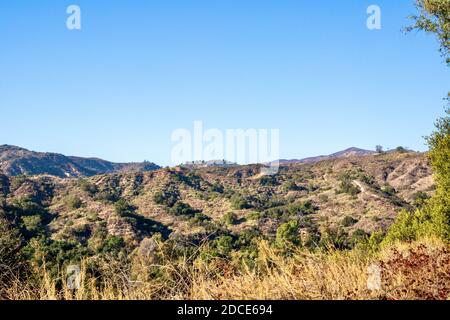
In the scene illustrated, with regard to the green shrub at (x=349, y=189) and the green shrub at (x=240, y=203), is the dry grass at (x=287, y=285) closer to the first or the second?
the green shrub at (x=240, y=203)

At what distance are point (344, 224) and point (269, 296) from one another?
50383mm

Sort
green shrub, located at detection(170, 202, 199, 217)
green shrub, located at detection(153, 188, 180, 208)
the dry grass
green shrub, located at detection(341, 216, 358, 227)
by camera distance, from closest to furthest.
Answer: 1. the dry grass
2. green shrub, located at detection(341, 216, 358, 227)
3. green shrub, located at detection(170, 202, 199, 217)
4. green shrub, located at detection(153, 188, 180, 208)

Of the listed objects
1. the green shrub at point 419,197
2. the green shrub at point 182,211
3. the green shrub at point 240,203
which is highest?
the green shrub at point 419,197

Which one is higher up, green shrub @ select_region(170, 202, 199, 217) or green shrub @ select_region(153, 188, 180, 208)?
green shrub @ select_region(153, 188, 180, 208)

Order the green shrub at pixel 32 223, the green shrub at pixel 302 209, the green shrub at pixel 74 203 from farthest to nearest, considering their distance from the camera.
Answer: the green shrub at pixel 74 203
the green shrub at pixel 302 209
the green shrub at pixel 32 223

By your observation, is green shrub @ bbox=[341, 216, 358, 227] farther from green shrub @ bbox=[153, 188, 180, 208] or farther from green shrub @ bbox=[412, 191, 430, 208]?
green shrub @ bbox=[153, 188, 180, 208]

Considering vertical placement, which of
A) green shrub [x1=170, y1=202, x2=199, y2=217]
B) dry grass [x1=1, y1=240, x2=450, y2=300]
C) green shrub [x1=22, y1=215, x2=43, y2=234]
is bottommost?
green shrub [x1=22, y1=215, x2=43, y2=234]

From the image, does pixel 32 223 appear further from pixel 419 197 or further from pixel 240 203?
pixel 419 197

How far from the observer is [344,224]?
53.2 m

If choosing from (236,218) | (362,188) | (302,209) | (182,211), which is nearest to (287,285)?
(236,218)

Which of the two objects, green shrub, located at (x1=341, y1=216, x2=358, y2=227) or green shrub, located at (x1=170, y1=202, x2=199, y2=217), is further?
green shrub, located at (x1=170, y1=202, x2=199, y2=217)

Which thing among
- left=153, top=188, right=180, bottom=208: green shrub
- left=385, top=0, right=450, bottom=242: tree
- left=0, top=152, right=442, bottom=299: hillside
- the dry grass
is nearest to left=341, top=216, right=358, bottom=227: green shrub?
left=0, top=152, right=442, bottom=299: hillside

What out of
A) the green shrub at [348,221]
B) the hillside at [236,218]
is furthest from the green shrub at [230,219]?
the green shrub at [348,221]

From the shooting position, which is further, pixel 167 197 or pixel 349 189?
pixel 167 197
